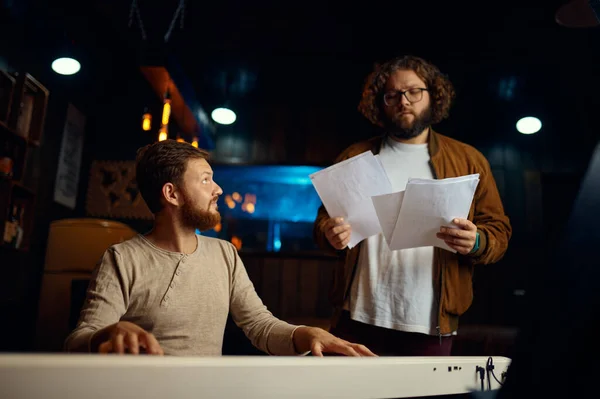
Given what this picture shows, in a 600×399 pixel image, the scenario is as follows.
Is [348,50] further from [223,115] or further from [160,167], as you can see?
[160,167]

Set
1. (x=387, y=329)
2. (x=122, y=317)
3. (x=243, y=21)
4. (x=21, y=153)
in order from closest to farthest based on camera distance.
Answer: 1. (x=122, y=317)
2. (x=387, y=329)
3. (x=21, y=153)
4. (x=243, y=21)

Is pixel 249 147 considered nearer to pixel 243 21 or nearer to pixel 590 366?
pixel 243 21

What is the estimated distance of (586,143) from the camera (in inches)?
214

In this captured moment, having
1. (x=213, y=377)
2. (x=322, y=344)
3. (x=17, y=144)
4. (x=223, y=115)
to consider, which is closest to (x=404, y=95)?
(x=322, y=344)

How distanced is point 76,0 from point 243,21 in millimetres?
1475

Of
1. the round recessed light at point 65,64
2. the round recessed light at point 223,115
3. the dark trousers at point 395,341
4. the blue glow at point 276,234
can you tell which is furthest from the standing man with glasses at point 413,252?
the blue glow at point 276,234

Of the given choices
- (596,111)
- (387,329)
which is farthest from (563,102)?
(387,329)

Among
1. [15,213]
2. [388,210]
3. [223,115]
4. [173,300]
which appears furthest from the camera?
[223,115]

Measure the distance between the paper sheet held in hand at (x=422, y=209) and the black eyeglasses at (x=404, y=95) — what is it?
1.45 feet

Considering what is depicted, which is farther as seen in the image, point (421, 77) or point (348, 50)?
point (348, 50)

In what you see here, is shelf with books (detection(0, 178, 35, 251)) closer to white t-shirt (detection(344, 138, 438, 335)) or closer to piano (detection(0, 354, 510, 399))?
white t-shirt (detection(344, 138, 438, 335))

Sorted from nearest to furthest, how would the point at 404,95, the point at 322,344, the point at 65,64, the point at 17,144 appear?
the point at 322,344, the point at 404,95, the point at 17,144, the point at 65,64

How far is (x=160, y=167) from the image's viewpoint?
1.48 metres

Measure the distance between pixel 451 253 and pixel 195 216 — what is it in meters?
0.87
